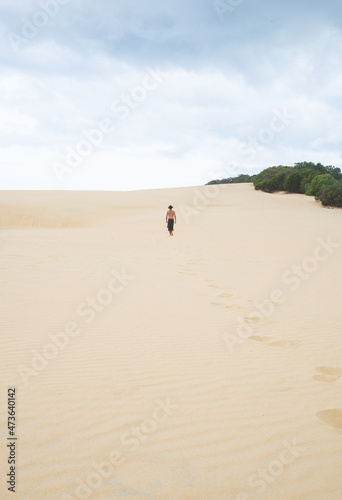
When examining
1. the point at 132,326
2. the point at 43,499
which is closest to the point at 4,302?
the point at 132,326

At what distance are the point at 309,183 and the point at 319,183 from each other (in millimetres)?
3213

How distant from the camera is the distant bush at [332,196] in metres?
25.9

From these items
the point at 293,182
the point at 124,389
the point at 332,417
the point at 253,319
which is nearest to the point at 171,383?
the point at 124,389

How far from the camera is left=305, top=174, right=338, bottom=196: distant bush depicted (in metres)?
29.7

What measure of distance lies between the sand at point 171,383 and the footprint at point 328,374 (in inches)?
1.0

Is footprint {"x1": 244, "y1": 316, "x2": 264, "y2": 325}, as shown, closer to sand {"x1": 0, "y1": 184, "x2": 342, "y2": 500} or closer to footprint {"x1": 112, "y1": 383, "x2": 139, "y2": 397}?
sand {"x1": 0, "y1": 184, "x2": 342, "y2": 500}

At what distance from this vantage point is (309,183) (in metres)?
33.7

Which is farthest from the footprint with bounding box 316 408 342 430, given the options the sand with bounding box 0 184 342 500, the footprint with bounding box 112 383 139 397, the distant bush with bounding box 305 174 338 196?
the distant bush with bounding box 305 174 338 196

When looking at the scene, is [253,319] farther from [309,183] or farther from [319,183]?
[309,183]

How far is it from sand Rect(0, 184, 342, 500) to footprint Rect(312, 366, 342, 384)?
0.03 m

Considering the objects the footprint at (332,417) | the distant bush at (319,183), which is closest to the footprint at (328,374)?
the footprint at (332,417)

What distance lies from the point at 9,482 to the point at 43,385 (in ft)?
3.35

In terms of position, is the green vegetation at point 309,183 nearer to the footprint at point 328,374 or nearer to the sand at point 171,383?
the sand at point 171,383

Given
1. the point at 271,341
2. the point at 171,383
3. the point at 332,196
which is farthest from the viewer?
the point at 332,196
